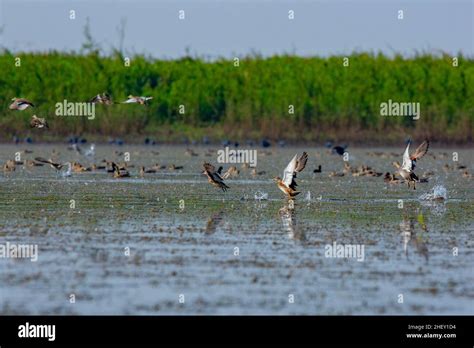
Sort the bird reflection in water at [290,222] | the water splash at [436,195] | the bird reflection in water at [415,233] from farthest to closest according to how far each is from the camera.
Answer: the water splash at [436,195]
the bird reflection in water at [290,222]
the bird reflection in water at [415,233]

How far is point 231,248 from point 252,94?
24179 millimetres

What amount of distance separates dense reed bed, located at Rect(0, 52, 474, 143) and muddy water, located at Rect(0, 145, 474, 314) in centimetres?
1441

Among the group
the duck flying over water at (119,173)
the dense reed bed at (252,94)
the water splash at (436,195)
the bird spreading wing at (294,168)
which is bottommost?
the water splash at (436,195)

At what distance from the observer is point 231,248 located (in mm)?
12781

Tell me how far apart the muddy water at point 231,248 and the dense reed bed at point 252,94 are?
14.4 meters

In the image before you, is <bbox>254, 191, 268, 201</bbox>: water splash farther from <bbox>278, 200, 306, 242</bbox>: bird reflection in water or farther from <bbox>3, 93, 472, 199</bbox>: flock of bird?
<bbox>278, 200, 306, 242</bbox>: bird reflection in water

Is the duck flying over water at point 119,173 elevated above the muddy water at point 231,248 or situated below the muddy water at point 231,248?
above

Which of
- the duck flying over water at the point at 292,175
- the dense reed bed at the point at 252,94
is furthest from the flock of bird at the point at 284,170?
the dense reed bed at the point at 252,94

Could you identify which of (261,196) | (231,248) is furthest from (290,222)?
(261,196)

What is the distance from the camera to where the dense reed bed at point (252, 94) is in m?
35.5

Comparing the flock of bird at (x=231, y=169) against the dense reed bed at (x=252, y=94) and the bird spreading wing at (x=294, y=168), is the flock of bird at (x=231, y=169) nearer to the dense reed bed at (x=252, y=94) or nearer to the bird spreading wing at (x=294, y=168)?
the bird spreading wing at (x=294, y=168)

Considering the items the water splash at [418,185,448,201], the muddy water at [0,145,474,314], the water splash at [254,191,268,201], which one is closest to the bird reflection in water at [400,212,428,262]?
the muddy water at [0,145,474,314]
